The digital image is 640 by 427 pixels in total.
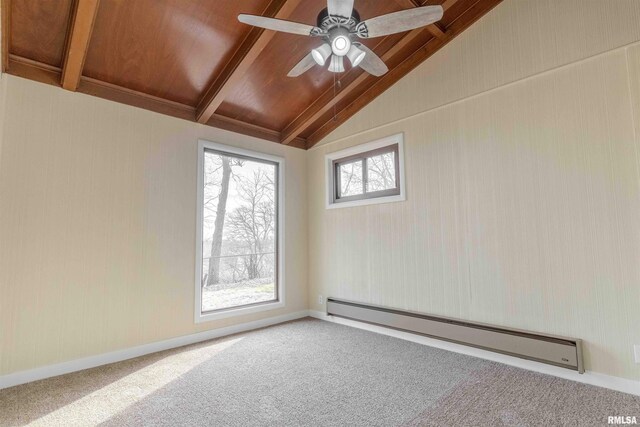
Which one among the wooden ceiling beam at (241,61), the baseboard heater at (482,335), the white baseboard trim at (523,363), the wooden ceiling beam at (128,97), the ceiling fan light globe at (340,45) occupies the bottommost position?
the white baseboard trim at (523,363)

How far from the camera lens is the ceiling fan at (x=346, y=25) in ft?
6.36

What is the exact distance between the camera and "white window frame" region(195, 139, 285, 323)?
12.0ft

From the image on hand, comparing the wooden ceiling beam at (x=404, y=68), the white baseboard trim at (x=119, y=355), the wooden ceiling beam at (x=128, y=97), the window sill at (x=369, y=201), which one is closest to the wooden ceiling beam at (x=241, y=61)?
the wooden ceiling beam at (x=128, y=97)

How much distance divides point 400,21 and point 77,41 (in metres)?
2.43

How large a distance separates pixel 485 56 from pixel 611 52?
3.14 ft

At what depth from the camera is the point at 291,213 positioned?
4.65 metres

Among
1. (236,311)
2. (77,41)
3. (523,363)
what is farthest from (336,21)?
(236,311)

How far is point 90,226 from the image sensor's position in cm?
298

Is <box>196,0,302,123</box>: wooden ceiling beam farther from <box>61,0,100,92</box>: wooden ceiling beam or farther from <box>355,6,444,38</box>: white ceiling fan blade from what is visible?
<box>61,0,100,92</box>: wooden ceiling beam

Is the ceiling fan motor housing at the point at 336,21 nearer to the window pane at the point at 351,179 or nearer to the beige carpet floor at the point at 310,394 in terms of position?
the window pane at the point at 351,179

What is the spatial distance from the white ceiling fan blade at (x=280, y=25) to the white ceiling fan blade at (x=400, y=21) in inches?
11.8

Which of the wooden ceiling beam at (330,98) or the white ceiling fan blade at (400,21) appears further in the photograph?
the wooden ceiling beam at (330,98)

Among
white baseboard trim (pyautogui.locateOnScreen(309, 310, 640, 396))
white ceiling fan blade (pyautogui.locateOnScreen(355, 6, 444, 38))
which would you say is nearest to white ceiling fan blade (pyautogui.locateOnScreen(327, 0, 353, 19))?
white ceiling fan blade (pyautogui.locateOnScreen(355, 6, 444, 38))

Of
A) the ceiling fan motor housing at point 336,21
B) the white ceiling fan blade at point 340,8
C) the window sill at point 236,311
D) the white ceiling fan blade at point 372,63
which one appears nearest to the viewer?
the white ceiling fan blade at point 340,8
